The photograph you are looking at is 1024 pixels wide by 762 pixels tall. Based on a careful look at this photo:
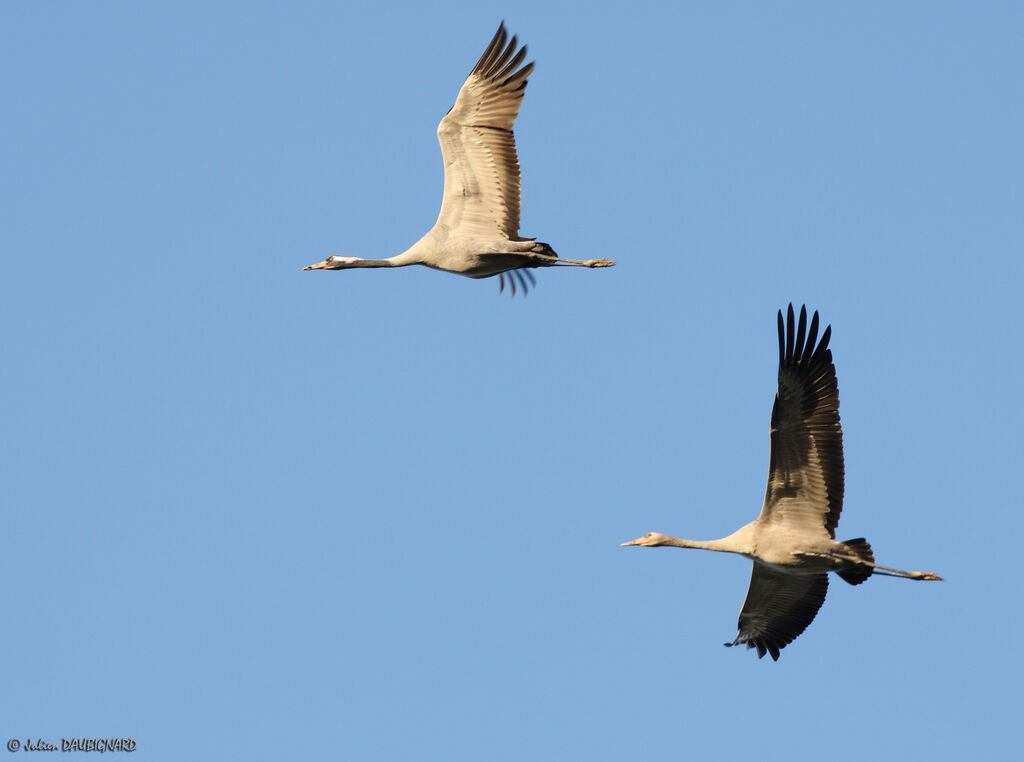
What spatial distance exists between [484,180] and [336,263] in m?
3.30

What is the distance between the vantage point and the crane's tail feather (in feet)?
77.7

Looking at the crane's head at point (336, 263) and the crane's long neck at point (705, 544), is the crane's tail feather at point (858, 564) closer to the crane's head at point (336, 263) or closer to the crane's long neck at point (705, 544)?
the crane's long neck at point (705, 544)

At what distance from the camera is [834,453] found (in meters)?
23.1

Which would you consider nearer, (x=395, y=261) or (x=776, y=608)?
(x=776, y=608)

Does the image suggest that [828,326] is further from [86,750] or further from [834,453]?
[86,750]

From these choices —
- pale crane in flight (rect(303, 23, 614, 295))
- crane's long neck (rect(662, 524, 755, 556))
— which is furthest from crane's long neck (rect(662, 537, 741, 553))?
pale crane in flight (rect(303, 23, 614, 295))

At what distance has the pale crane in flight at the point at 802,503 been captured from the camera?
22859 mm

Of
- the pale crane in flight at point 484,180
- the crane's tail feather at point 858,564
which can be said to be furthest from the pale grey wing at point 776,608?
the pale crane in flight at point 484,180

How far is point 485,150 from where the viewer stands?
85.9 feet

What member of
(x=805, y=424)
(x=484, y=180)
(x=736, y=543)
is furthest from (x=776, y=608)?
(x=484, y=180)

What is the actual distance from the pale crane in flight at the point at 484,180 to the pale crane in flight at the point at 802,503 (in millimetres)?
5189

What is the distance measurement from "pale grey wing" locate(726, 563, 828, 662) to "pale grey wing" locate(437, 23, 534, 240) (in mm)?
7117

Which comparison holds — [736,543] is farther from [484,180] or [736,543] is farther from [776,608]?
[484,180]

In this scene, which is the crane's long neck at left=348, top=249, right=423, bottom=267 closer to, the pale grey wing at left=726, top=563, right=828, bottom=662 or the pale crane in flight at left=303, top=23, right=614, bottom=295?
the pale crane in flight at left=303, top=23, right=614, bottom=295
